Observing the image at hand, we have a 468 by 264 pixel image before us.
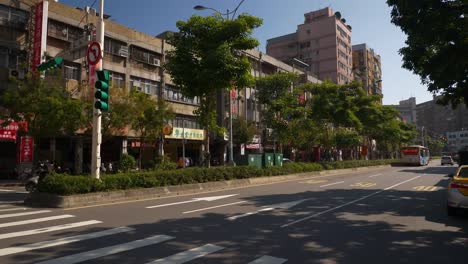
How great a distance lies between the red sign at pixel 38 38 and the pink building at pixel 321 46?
5500 cm

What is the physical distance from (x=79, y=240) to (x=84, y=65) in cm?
2607

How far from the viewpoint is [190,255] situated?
6414 millimetres

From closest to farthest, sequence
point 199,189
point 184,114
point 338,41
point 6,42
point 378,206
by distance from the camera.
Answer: point 378,206 → point 199,189 → point 6,42 → point 184,114 → point 338,41

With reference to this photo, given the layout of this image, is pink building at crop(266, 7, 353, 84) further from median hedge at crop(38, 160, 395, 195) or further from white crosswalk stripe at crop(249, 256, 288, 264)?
white crosswalk stripe at crop(249, 256, 288, 264)

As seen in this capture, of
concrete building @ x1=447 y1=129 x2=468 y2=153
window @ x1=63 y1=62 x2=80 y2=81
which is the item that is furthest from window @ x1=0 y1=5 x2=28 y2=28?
concrete building @ x1=447 y1=129 x2=468 y2=153

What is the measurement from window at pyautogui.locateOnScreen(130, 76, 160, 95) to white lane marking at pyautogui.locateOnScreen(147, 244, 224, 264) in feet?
97.2

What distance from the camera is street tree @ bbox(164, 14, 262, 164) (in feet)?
60.8

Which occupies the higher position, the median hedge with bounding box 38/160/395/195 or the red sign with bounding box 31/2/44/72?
the red sign with bounding box 31/2/44/72

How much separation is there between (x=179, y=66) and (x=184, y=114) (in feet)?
70.3

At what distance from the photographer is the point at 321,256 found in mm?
6477

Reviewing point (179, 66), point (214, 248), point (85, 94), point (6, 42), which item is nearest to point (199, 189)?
point (179, 66)

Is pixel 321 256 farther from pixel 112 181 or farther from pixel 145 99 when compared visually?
pixel 145 99

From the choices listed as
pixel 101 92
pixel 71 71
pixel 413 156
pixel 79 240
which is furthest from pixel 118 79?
pixel 413 156

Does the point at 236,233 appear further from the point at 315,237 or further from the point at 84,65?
the point at 84,65
